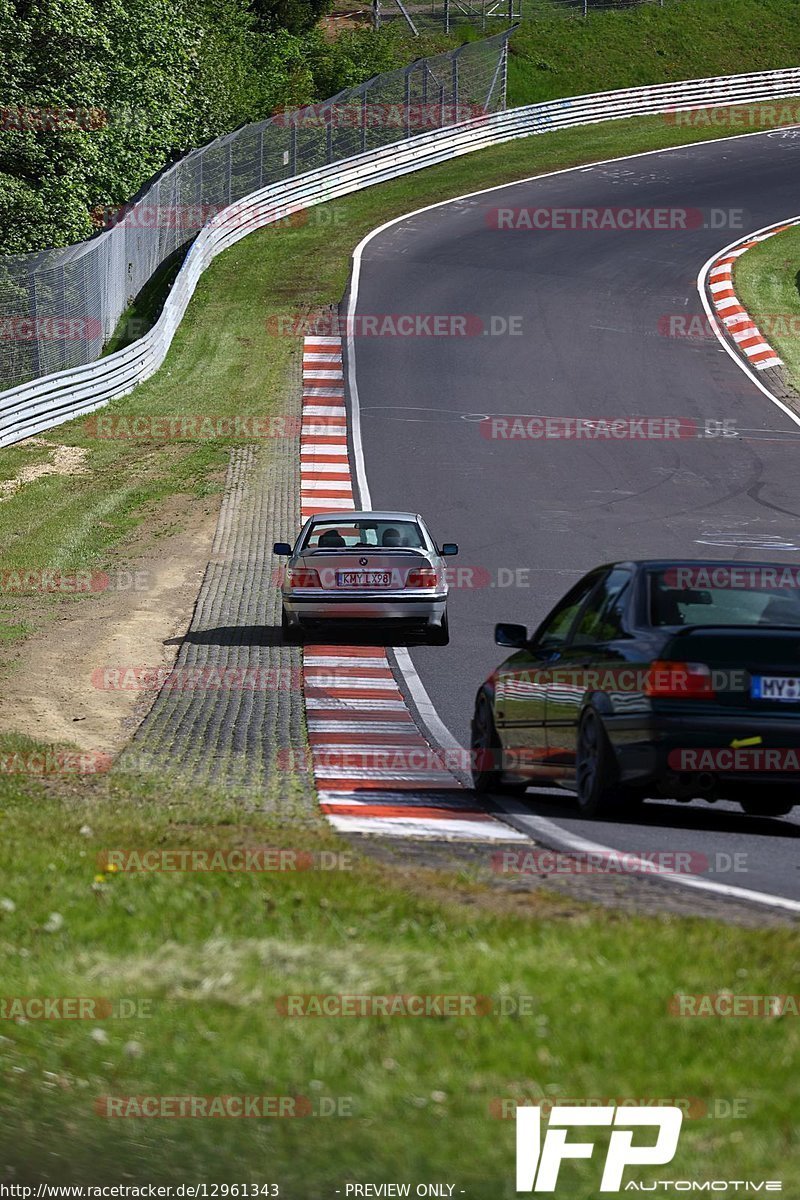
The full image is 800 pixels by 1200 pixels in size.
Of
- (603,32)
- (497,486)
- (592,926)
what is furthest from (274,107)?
(592,926)

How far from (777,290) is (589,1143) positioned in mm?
41280

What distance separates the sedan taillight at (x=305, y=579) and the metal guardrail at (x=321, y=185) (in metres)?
13.3

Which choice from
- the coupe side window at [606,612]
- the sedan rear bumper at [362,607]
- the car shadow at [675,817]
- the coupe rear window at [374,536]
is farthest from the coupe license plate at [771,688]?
the coupe rear window at [374,536]

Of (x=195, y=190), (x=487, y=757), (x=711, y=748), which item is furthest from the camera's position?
(x=195, y=190)

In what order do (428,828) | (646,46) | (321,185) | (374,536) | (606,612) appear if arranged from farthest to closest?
(646,46) → (321,185) → (374,536) → (606,612) → (428,828)

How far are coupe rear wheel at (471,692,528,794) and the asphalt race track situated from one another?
0.27 meters

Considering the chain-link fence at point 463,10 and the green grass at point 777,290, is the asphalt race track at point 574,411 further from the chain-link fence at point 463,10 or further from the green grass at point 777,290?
the chain-link fence at point 463,10

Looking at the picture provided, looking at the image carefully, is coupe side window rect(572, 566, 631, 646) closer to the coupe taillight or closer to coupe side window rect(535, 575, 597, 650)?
coupe side window rect(535, 575, 597, 650)

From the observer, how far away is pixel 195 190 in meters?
46.4

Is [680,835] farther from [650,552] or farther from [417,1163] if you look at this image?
[650,552]

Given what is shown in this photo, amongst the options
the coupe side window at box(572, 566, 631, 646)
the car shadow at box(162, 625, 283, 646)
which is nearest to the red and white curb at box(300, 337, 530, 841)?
the car shadow at box(162, 625, 283, 646)

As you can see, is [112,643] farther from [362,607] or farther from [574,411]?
[574,411]

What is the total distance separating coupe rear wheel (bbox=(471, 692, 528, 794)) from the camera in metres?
11.2

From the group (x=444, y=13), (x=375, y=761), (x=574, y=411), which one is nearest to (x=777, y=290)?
(x=574, y=411)
